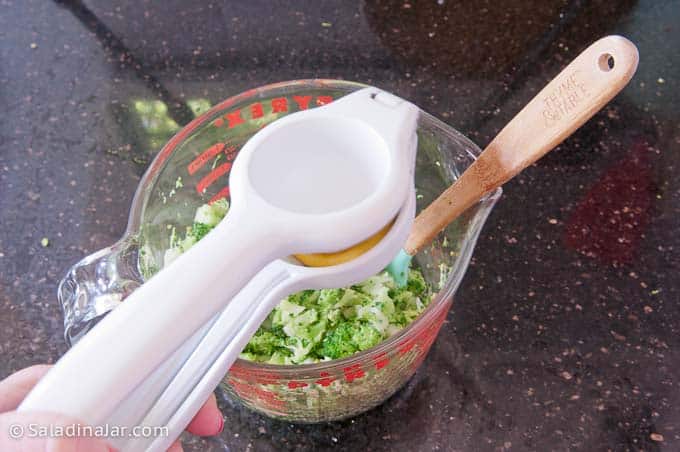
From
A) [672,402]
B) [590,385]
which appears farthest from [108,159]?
[672,402]

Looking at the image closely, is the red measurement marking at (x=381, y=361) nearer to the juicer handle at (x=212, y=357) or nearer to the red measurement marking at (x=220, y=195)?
the juicer handle at (x=212, y=357)

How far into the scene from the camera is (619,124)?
1.10 metres

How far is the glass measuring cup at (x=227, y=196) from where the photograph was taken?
64 centimetres

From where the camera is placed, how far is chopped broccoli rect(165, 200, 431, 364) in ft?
2.42

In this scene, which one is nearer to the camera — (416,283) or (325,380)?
(325,380)

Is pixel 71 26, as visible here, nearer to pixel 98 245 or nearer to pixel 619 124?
pixel 98 245

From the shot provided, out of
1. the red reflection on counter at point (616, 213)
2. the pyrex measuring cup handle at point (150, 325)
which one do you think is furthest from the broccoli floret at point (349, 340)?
the red reflection on counter at point (616, 213)

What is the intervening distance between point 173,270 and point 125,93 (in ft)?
2.61

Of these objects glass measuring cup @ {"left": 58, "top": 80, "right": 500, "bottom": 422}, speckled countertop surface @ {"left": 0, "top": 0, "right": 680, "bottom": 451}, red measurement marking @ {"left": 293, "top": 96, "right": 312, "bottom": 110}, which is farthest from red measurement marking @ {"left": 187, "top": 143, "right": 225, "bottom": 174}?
speckled countertop surface @ {"left": 0, "top": 0, "right": 680, "bottom": 451}

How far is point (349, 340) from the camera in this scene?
73 cm

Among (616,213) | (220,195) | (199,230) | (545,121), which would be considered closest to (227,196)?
(220,195)

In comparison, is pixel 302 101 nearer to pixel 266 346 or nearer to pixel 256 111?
pixel 256 111

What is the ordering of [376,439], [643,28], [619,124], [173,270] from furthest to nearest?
[643,28] → [619,124] → [376,439] → [173,270]

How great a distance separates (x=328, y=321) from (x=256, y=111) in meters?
0.30
